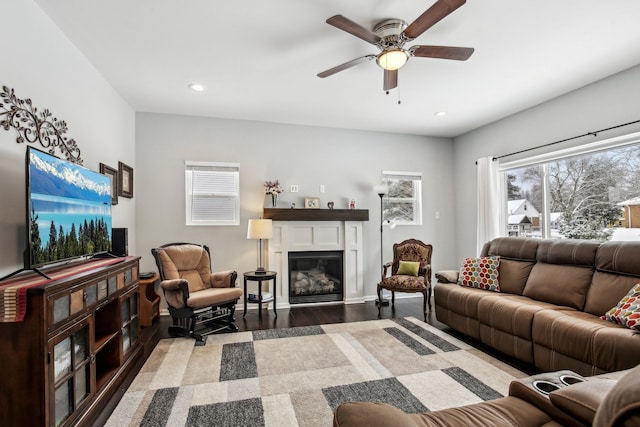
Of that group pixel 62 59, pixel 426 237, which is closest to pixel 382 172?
pixel 426 237

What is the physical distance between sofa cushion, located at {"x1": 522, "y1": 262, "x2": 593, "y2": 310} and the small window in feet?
7.38

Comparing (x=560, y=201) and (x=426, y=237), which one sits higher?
(x=560, y=201)

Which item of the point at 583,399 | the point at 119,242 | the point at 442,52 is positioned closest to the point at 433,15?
the point at 442,52

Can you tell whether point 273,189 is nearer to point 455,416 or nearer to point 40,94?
point 40,94

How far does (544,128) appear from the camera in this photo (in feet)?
12.8

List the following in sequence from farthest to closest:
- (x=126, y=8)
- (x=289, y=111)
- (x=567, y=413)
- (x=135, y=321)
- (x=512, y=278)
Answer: (x=289, y=111)
(x=512, y=278)
(x=135, y=321)
(x=126, y=8)
(x=567, y=413)

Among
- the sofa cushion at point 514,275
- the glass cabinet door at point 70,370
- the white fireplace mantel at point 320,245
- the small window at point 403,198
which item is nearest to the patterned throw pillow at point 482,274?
the sofa cushion at point 514,275

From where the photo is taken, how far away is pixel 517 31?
2.45m

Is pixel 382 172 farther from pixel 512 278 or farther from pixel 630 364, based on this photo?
pixel 630 364

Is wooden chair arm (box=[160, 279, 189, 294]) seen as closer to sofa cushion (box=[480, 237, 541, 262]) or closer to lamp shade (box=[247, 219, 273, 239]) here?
lamp shade (box=[247, 219, 273, 239])

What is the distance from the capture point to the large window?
318 centimetres

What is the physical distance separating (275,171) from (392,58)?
2.60 meters

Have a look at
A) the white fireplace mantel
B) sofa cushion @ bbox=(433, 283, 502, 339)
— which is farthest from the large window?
the white fireplace mantel

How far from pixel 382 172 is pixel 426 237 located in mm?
1338
